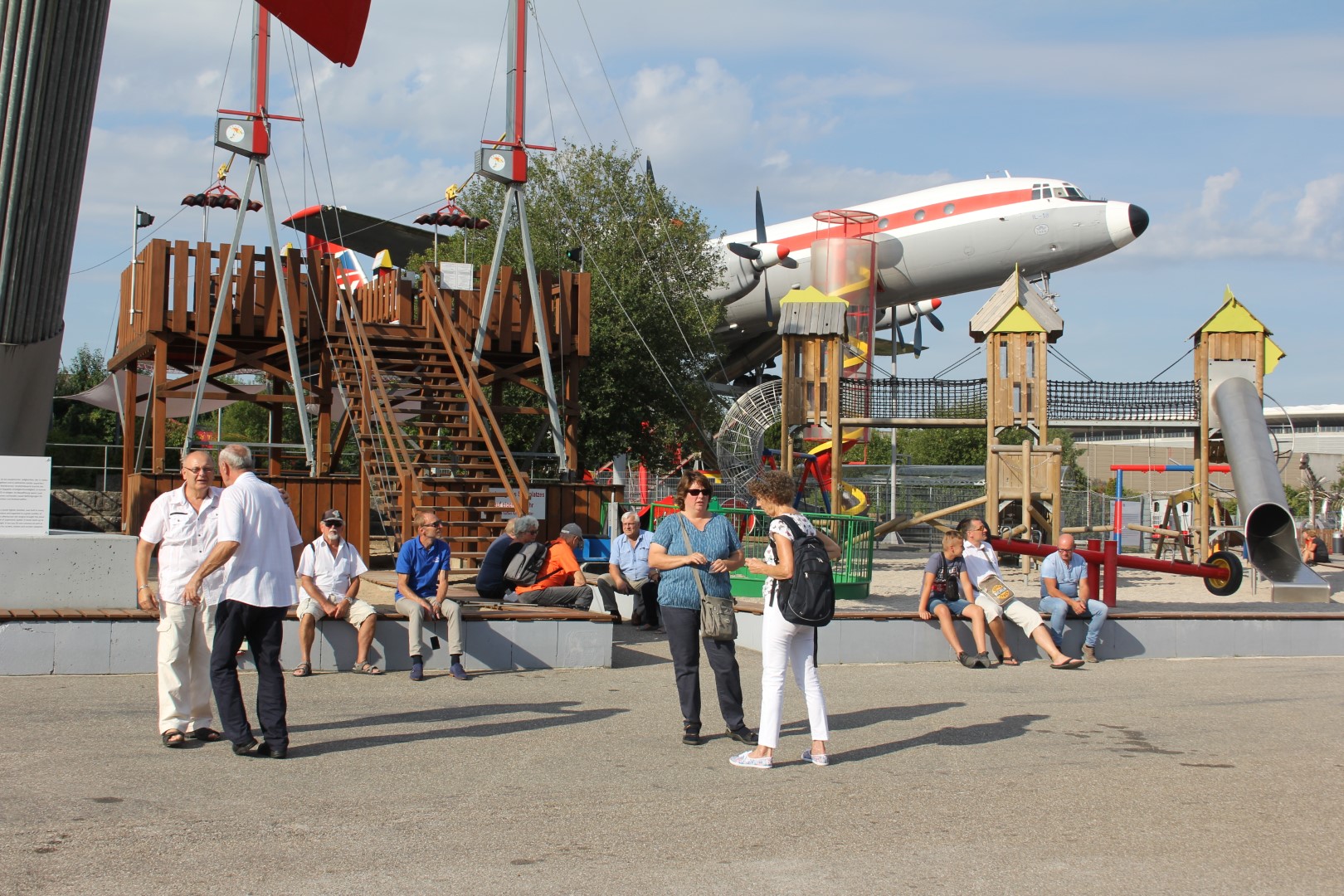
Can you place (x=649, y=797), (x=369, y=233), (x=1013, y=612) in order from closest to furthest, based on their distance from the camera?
(x=649, y=797) < (x=1013, y=612) < (x=369, y=233)

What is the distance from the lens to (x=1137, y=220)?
38.0 m

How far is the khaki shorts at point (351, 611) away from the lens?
31.5 feet

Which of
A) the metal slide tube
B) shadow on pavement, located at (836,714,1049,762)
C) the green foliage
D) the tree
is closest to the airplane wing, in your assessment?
the tree

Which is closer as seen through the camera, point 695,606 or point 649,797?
point 649,797

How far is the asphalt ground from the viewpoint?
190 inches

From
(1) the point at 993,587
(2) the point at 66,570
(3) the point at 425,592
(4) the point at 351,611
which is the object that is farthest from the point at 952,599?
(2) the point at 66,570

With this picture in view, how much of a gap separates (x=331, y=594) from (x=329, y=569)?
0.19 m

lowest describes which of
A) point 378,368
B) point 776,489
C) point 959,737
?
point 959,737

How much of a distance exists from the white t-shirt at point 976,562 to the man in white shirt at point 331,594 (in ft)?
16.5

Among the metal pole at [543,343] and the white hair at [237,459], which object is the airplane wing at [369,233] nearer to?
the metal pole at [543,343]

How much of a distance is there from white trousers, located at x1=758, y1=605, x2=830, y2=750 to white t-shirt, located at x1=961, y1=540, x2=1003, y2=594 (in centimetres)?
463

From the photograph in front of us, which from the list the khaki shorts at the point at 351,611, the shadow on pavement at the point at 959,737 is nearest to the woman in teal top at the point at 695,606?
the shadow on pavement at the point at 959,737

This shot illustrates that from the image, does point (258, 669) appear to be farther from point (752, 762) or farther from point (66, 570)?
point (66, 570)

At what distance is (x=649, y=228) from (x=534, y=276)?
32.1 feet
